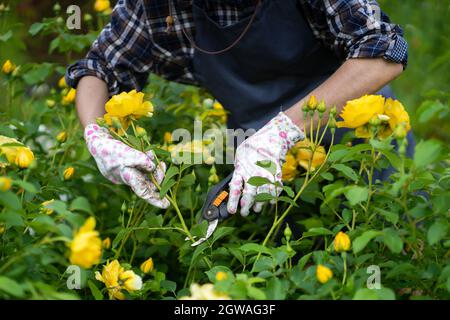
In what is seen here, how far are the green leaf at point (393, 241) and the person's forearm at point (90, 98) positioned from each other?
31.5 inches


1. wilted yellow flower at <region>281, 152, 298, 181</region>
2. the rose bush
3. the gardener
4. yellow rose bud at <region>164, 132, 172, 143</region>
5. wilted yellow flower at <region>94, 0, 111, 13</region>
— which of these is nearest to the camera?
the rose bush

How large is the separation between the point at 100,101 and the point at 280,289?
0.81 metres

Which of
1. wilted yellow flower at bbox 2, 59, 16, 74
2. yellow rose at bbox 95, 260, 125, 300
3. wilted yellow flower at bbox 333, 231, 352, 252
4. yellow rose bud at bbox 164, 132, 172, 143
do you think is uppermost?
wilted yellow flower at bbox 2, 59, 16, 74

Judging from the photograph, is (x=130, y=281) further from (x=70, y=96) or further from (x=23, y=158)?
(x=70, y=96)

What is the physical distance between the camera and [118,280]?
111 cm

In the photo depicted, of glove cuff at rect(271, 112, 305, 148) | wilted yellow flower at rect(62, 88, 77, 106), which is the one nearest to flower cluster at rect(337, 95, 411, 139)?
glove cuff at rect(271, 112, 305, 148)

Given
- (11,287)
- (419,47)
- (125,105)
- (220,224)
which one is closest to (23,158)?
(125,105)

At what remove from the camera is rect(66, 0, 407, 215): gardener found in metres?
1.28

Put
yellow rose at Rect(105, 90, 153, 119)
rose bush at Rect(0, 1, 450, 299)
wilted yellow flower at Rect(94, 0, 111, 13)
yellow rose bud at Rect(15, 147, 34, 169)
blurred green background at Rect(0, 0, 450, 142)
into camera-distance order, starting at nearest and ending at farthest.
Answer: rose bush at Rect(0, 1, 450, 299)
yellow rose bud at Rect(15, 147, 34, 169)
yellow rose at Rect(105, 90, 153, 119)
wilted yellow flower at Rect(94, 0, 111, 13)
blurred green background at Rect(0, 0, 450, 142)

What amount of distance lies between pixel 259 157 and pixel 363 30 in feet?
1.09

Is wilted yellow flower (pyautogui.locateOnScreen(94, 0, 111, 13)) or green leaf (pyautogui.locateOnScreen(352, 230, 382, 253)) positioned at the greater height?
wilted yellow flower (pyautogui.locateOnScreen(94, 0, 111, 13))

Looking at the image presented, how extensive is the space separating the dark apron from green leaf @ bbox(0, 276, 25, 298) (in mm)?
862

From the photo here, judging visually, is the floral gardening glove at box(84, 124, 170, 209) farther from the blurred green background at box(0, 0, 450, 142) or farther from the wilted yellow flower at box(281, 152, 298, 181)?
the blurred green background at box(0, 0, 450, 142)
